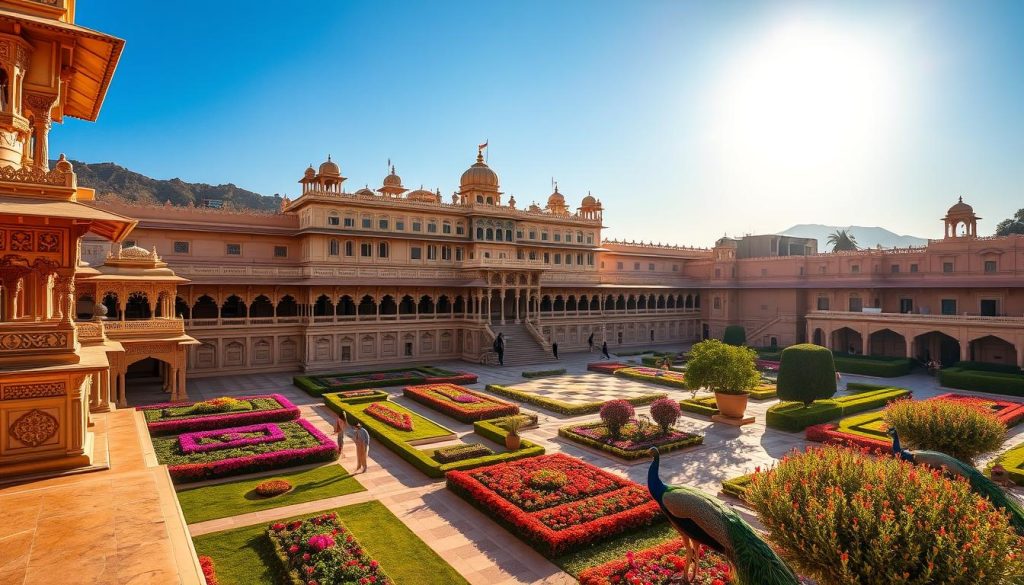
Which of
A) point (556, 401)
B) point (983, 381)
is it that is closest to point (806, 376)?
point (556, 401)

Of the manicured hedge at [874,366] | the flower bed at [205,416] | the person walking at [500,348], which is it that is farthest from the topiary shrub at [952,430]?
the person walking at [500,348]

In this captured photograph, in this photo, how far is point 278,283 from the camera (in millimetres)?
36375

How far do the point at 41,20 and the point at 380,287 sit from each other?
3072cm

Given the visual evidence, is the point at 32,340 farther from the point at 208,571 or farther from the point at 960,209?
the point at 960,209

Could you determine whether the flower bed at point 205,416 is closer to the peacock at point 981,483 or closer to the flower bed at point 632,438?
the flower bed at point 632,438

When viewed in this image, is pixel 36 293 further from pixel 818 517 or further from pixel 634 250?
pixel 634 250

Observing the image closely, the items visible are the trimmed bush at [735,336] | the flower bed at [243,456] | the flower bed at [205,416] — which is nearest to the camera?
the flower bed at [243,456]

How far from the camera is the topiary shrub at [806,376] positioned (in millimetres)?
23531

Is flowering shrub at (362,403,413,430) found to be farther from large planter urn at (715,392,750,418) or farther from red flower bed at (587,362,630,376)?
red flower bed at (587,362,630,376)

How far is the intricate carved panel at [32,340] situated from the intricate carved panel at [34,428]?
114 centimetres

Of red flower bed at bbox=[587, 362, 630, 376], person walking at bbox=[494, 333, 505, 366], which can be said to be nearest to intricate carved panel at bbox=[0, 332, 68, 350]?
person walking at bbox=[494, 333, 505, 366]

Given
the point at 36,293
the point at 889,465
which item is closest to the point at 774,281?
the point at 889,465

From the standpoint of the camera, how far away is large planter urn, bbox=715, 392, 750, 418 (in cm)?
2314

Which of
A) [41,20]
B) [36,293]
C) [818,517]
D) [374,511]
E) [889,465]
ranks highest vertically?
[41,20]
